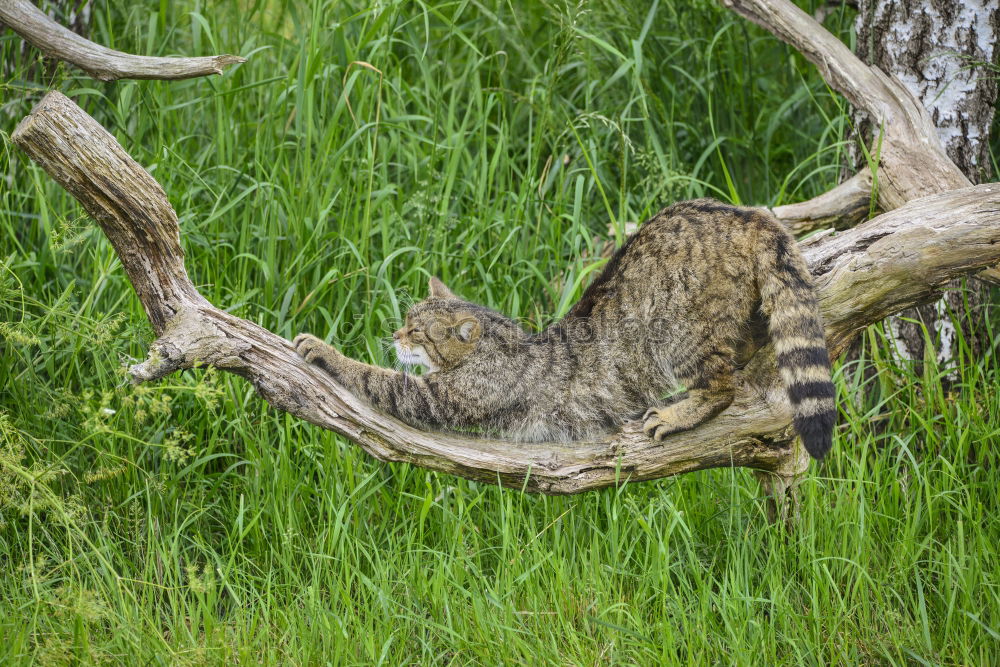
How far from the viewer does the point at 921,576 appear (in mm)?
3637

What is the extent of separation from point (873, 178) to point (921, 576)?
1553mm

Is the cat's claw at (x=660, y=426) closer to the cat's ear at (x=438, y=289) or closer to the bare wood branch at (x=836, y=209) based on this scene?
the cat's ear at (x=438, y=289)

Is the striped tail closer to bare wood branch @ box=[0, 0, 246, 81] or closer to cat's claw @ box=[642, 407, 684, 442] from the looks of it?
cat's claw @ box=[642, 407, 684, 442]

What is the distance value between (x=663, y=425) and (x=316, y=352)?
124cm

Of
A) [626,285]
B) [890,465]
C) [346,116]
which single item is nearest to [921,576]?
[890,465]

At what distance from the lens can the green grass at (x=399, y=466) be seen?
11.0ft

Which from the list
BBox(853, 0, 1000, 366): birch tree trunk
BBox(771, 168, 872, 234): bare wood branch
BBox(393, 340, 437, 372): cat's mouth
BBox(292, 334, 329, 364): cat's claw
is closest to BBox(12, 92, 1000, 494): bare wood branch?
BBox(292, 334, 329, 364): cat's claw

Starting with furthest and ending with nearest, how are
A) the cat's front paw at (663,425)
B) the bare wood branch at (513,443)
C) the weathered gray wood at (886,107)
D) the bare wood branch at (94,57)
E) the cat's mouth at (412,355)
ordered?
the weathered gray wood at (886,107), the cat's mouth at (412,355), the cat's front paw at (663,425), the bare wood branch at (94,57), the bare wood branch at (513,443)

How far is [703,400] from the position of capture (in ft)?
11.5

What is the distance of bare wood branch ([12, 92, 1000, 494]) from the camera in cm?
300

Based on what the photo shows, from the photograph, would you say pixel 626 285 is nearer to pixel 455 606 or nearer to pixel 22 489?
pixel 455 606

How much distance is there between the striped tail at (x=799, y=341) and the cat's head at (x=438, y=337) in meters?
1.11

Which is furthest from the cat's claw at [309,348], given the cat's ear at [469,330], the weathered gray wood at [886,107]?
the weathered gray wood at [886,107]

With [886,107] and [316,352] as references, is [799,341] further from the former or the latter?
[316,352]
